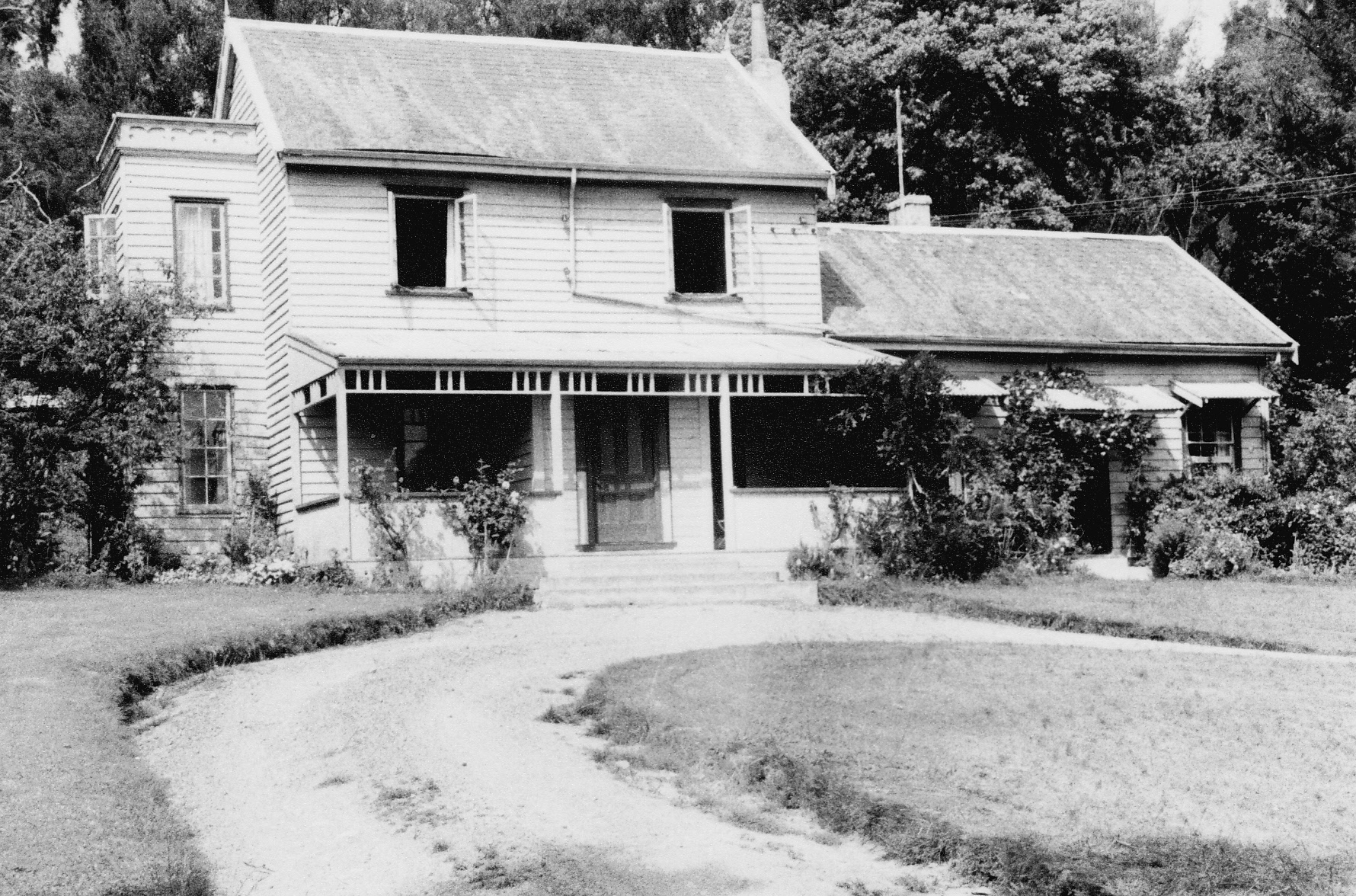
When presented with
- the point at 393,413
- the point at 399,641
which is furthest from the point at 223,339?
the point at 399,641

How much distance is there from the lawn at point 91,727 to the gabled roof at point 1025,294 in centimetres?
1012

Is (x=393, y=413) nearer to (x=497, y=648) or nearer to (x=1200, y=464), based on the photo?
(x=497, y=648)

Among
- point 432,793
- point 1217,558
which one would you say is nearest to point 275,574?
point 432,793

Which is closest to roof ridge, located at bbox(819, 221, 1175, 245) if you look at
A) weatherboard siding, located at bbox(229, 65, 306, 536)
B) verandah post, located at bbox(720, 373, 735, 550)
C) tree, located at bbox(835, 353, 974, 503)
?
tree, located at bbox(835, 353, 974, 503)

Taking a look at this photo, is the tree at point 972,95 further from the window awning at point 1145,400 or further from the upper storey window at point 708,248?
the upper storey window at point 708,248

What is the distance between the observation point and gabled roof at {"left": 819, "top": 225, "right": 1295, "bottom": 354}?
24812 millimetres

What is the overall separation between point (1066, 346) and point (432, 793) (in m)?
18.2

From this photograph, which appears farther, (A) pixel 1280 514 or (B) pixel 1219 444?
(B) pixel 1219 444

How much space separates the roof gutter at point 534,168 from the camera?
21.4 m

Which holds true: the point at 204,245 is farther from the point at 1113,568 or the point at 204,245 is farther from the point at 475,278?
the point at 1113,568

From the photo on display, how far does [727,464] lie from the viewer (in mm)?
20797

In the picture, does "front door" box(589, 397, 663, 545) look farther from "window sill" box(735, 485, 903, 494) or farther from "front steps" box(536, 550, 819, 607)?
"window sill" box(735, 485, 903, 494)

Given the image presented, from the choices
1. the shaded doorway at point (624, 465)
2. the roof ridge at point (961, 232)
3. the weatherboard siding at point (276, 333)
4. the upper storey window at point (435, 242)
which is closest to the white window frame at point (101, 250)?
the weatherboard siding at point (276, 333)

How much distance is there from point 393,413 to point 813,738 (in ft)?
43.5
